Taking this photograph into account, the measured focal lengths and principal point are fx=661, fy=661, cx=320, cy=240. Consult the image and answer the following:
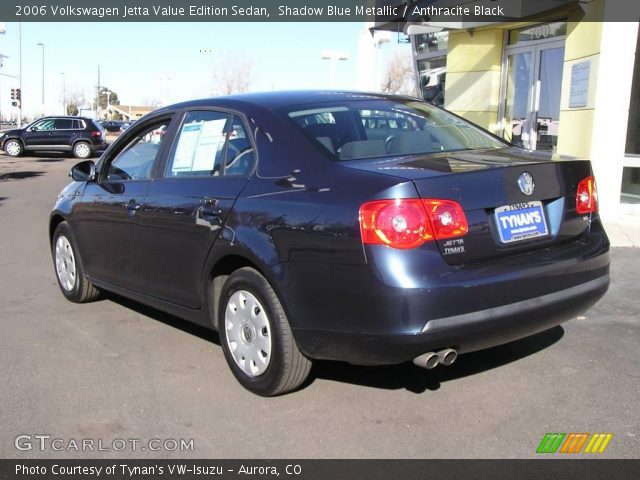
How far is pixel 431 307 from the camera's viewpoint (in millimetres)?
3000

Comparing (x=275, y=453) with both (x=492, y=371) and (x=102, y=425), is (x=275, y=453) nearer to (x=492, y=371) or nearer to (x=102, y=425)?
(x=102, y=425)

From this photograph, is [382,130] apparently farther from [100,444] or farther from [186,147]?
[100,444]

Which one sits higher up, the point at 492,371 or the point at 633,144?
the point at 633,144

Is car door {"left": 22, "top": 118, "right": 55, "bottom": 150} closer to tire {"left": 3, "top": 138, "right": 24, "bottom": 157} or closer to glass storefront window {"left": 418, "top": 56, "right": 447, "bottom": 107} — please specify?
tire {"left": 3, "top": 138, "right": 24, "bottom": 157}

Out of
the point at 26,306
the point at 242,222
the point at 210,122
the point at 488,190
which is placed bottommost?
the point at 26,306

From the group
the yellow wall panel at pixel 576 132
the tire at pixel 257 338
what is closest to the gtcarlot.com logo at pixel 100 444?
the tire at pixel 257 338

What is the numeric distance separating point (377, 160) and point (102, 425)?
78.1 inches

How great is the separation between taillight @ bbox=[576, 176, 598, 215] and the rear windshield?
618mm

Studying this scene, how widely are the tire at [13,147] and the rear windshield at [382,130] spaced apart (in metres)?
25.4

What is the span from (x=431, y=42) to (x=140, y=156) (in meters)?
12.0

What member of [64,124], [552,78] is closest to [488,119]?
[552,78]

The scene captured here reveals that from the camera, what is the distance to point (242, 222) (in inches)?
142
